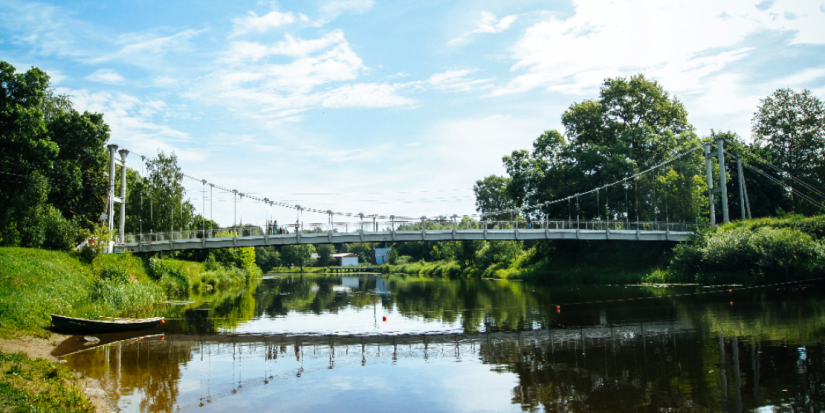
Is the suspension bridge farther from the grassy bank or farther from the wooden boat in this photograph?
the wooden boat

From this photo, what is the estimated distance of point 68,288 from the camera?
22453 mm

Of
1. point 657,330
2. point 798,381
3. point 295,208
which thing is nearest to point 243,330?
point 657,330

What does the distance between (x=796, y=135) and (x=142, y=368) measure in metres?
59.1

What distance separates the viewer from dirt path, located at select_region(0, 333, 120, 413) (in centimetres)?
1069

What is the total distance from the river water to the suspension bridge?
29.6 feet

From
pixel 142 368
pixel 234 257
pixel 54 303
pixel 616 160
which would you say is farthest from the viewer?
pixel 234 257

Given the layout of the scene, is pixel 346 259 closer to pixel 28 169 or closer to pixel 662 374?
pixel 28 169

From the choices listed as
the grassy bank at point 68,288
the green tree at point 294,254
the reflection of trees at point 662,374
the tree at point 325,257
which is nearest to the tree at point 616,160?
the reflection of trees at point 662,374

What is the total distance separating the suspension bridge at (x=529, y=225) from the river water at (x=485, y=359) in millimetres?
9027

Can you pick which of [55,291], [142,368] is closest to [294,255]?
[55,291]

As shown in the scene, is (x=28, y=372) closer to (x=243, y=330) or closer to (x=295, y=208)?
(x=243, y=330)

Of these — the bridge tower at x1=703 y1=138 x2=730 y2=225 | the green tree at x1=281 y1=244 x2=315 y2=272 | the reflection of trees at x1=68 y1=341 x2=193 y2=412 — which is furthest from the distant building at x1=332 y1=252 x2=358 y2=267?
the reflection of trees at x1=68 y1=341 x2=193 y2=412

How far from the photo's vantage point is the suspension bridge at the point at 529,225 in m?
35.0

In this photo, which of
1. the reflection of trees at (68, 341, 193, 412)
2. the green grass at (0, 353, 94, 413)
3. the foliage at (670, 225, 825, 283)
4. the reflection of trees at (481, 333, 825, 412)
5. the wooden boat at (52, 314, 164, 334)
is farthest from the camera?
the foliage at (670, 225, 825, 283)
